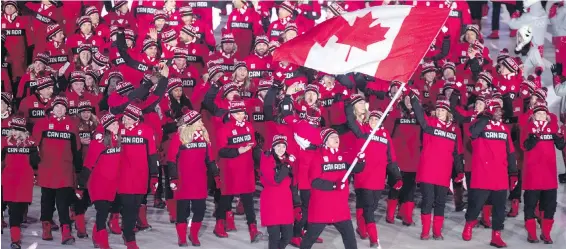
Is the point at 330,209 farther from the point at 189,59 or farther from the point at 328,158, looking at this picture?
the point at 189,59

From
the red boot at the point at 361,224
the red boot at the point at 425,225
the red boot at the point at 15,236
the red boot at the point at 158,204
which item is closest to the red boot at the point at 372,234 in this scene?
the red boot at the point at 361,224

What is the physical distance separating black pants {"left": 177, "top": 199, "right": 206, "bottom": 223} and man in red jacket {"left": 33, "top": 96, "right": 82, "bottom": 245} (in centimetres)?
154

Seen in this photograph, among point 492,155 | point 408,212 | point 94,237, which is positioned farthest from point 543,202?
point 94,237

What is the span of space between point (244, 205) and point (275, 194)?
1.63 metres

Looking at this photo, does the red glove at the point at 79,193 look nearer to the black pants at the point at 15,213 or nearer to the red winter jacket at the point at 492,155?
the black pants at the point at 15,213

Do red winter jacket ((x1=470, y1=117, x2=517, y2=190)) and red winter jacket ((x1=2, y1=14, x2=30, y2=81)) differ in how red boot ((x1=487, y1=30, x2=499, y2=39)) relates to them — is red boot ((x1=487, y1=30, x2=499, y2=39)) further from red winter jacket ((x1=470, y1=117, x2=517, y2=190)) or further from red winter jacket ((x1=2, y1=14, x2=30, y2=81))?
red winter jacket ((x1=2, y1=14, x2=30, y2=81))

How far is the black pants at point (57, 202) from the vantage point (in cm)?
1922

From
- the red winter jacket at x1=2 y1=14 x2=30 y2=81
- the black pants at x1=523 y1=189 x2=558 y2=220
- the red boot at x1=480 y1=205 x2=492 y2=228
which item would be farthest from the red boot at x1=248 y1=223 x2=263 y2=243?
the red winter jacket at x1=2 y1=14 x2=30 y2=81

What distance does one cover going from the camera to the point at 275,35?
75.4ft

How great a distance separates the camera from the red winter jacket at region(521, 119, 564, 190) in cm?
1952

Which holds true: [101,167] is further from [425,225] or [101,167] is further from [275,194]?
[425,225]

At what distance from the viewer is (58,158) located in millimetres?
19188

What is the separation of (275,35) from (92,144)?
5232mm

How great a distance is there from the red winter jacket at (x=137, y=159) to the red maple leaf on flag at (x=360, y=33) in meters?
2.77
